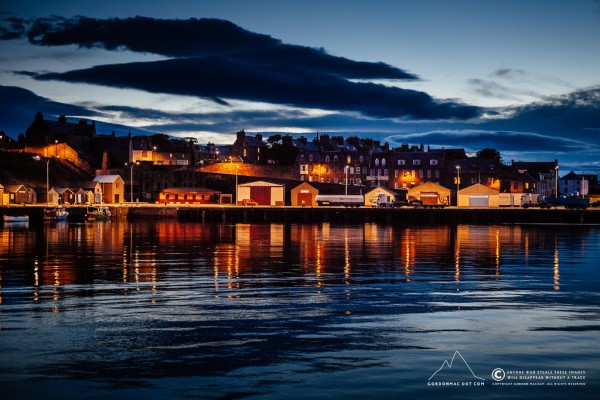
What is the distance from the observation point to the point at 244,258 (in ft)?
166

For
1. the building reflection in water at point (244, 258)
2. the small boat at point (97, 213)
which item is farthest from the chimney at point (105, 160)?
the building reflection in water at point (244, 258)

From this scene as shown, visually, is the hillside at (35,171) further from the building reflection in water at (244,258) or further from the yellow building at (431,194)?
the building reflection in water at (244,258)

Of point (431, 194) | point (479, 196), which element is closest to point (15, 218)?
point (431, 194)

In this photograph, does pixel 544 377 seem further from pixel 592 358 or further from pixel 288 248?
pixel 288 248

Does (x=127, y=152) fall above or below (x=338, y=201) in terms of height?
above

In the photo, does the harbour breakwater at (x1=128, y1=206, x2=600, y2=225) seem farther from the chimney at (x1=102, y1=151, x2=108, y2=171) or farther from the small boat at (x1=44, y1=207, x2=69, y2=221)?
the chimney at (x1=102, y1=151, x2=108, y2=171)

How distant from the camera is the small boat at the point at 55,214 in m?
116

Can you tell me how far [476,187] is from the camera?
140625 mm

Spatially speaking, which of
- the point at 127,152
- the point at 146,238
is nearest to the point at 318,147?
the point at 127,152

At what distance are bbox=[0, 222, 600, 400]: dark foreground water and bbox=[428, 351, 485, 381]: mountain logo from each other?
0.05 meters

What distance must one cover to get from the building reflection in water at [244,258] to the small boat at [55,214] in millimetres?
40814

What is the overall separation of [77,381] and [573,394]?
1178cm

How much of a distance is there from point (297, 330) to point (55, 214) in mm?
101089

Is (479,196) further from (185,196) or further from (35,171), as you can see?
(35,171)
